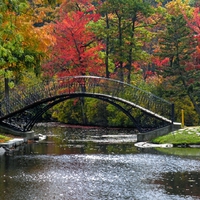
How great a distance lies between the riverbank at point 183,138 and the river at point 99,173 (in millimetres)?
1040

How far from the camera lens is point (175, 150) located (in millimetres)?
23188

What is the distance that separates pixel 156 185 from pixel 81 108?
29963 millimetres

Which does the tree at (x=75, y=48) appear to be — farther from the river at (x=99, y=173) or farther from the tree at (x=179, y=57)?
the river at (x=99, y=173)

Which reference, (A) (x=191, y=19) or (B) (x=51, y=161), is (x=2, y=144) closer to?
(B) (x=51, y=161)

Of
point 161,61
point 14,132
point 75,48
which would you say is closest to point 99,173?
point 14,132

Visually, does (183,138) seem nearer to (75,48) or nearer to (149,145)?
(149,145)

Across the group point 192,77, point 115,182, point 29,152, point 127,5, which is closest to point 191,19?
point 127,5

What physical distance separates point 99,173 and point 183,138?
9.23m

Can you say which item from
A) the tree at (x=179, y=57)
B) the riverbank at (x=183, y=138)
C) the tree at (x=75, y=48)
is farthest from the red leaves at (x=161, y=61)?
the riverbank at (x=183, y=138)

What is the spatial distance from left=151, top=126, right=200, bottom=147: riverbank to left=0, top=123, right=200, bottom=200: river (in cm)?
104

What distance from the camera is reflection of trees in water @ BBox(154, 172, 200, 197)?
1368cm

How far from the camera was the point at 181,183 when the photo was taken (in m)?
14.8

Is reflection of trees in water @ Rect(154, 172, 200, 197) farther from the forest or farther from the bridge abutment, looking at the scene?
the forest

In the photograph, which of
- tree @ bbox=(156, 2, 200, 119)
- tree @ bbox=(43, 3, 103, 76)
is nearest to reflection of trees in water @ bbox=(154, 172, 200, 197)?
tree @ bbox=(156, 2, 200, 119)
